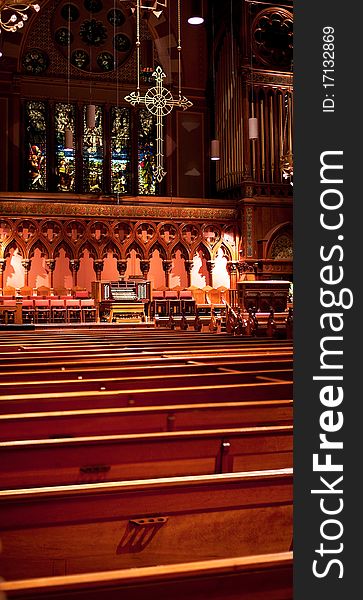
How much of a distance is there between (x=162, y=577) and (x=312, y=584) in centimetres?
30

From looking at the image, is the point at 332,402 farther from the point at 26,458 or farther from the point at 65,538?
the point at 26,458

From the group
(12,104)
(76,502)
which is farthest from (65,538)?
(12,104)

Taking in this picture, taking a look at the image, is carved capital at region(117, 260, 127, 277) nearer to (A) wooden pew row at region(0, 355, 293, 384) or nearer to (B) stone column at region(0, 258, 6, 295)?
(B) stone column at region(0, 258, 6, 295)

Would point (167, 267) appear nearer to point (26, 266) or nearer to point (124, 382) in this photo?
point (26, 266)

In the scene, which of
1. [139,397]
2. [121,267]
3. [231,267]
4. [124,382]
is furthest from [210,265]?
[139,397]

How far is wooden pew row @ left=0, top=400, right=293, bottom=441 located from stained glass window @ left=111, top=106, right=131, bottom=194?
48.1 ft

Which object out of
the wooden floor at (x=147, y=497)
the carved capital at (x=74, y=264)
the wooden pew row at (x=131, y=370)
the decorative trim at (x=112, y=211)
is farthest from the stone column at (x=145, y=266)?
the wooden floor at (x=147, y=497)

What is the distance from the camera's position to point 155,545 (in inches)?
72.9

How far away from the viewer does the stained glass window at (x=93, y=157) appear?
16.9 meters

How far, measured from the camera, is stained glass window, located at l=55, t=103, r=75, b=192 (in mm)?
16734

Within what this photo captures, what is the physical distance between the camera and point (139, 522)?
1833mm

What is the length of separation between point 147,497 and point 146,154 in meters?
16.2

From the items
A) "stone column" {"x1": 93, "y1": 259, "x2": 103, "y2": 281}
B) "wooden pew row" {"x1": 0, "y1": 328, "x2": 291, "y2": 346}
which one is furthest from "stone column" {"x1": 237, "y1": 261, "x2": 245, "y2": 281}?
"wooden pew row" {"x1": 0, "y1": 328, "x2": 291, "y2": 346}

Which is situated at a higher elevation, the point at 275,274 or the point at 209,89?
the point at 209,89
